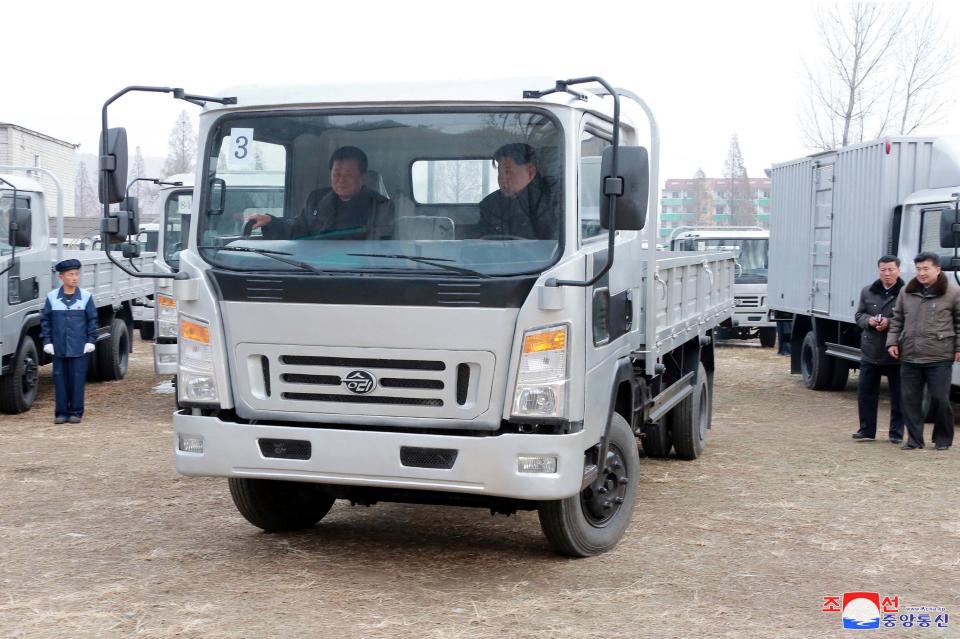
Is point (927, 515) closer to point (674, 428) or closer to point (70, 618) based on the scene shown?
point (674, 428)

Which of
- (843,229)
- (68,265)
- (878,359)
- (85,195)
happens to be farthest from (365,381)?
(85,195)

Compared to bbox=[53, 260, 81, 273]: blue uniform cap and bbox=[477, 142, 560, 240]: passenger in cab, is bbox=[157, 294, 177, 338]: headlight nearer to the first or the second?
bbox=[53, 260, 81, 273]: blue uniform cap

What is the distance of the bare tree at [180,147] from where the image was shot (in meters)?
91.5

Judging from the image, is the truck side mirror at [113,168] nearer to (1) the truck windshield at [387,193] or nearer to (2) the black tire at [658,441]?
(1) the truck windshield at [387,193]

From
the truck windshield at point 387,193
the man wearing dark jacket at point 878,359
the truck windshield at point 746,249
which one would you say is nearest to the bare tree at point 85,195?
the truck windshield at point 746,249

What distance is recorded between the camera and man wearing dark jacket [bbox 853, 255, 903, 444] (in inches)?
433

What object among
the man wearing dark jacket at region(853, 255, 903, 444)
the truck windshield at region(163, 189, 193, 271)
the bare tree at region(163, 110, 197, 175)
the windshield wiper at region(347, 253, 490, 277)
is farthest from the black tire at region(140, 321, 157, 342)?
the bare tree at region(163, 110, 197, 175)

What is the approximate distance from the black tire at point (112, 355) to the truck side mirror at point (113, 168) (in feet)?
33.4

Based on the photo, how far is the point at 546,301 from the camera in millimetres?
5492

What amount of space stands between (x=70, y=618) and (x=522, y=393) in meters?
2.33

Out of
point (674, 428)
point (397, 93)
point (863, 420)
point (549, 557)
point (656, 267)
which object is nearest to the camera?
point (397, 93)

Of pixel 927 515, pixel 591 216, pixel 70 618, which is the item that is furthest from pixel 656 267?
pixel 70 618

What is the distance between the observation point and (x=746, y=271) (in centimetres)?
2155

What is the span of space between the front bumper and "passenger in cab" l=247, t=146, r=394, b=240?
0.99m
